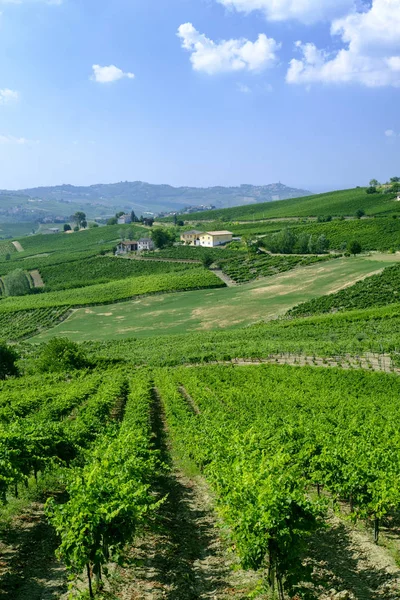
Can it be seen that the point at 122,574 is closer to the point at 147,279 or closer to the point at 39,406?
the point at 39,406

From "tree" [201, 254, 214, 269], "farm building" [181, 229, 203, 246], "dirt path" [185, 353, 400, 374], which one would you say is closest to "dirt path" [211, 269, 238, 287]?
"tree" [201, 254, 214, 269]

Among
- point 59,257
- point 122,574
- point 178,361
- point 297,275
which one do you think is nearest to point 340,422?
point 122,574

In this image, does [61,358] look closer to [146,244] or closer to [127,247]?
[146,244]

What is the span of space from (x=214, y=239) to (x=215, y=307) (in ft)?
264

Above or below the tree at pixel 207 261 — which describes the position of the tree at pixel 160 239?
above

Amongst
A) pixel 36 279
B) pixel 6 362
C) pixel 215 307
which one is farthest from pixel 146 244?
pixel 6 362

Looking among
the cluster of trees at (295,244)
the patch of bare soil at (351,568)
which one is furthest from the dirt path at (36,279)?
the patch of bare soil at (351,568)

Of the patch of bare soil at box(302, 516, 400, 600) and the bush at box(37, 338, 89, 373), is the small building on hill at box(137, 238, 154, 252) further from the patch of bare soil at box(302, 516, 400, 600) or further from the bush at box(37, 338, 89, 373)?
the patch of bare soil at box(302, 516, 400, 600)

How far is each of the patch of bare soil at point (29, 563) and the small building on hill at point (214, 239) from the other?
15751 cm

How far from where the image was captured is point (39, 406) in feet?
117

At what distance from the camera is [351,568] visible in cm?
1378

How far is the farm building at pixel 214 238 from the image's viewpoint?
173 meters

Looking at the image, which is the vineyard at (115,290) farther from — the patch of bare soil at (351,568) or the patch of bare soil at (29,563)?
the patch of bare soil at (351,568)

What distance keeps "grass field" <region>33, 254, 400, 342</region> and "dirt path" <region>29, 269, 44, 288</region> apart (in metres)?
49.9
